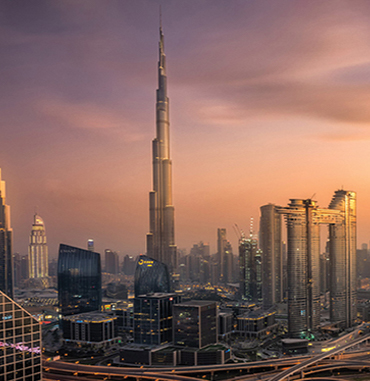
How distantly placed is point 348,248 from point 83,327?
3500 inches

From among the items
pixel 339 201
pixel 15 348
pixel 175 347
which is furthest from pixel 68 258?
pixel 15 348

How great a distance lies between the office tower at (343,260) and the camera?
491 feet

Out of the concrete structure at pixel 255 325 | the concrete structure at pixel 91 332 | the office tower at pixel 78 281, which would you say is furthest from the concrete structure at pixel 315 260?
the office tower at pixel 78 281

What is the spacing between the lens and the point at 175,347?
112m

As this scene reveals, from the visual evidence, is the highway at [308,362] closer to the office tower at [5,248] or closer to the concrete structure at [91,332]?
the concrete structure at [91,332]

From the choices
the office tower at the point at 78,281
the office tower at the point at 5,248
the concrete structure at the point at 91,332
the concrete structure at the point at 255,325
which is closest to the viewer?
the concrete structure at the point at 91,332

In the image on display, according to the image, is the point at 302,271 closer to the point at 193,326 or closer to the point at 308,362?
the point at 193,326

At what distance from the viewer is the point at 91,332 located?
128 meters

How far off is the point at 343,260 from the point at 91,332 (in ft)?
276

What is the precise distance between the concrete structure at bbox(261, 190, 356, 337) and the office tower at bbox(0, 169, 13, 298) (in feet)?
327

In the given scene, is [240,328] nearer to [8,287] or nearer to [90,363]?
[90,363]

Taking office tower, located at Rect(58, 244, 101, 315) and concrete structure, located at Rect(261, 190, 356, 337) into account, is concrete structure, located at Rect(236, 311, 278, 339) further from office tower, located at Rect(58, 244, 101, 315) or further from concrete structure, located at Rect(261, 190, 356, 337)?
office tower, located at Rect(58, 244, 101, 315)

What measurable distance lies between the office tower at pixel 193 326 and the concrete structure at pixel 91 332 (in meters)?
24.3

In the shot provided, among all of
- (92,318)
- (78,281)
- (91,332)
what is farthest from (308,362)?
(78,281)
